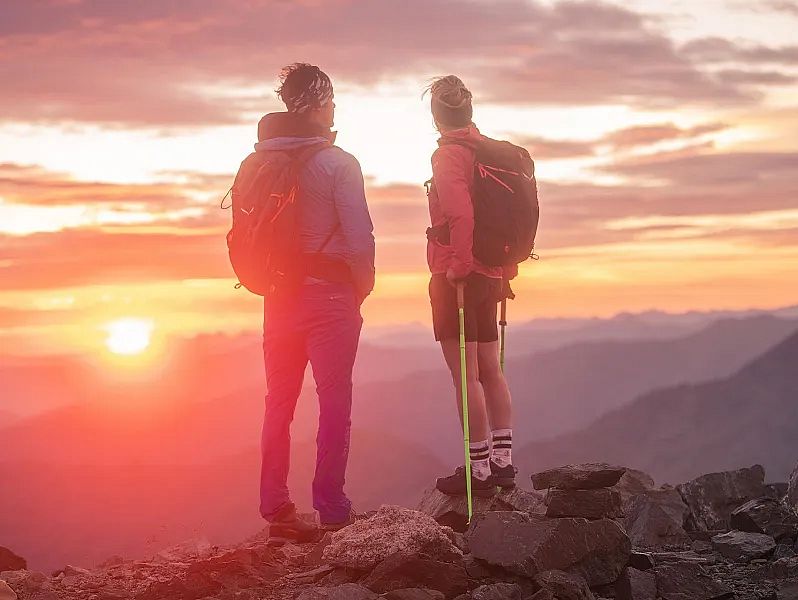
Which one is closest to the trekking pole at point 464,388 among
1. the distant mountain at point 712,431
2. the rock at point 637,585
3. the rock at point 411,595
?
the rock at point 637,585

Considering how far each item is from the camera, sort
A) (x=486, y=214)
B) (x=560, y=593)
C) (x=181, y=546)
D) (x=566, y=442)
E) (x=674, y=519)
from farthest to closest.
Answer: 1. (x=566, y=442)
2. (x=674, y=519)
3. (x=181, y=546)
4. (x=486, y=214)
5. (x=560, y=593)

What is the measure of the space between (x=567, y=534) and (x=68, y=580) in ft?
14.3

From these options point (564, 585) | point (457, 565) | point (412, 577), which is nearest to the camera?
point (564, 585)

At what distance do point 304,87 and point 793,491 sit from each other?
804cm

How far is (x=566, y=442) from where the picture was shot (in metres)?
154

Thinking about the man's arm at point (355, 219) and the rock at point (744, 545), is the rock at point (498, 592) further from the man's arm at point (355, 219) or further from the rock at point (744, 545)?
the rock at point (744, 545)

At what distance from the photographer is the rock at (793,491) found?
553 inches

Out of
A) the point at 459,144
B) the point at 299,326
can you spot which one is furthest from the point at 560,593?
the point at 459,144

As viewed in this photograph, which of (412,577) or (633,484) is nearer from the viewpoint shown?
(412,577)

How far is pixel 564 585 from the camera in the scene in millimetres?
9180

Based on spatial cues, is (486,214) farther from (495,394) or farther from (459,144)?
(495,394)

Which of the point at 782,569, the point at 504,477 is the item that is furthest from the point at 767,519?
the point at 504,477

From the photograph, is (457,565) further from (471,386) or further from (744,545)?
(744,545)

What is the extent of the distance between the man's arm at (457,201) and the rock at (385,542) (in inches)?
87.5
